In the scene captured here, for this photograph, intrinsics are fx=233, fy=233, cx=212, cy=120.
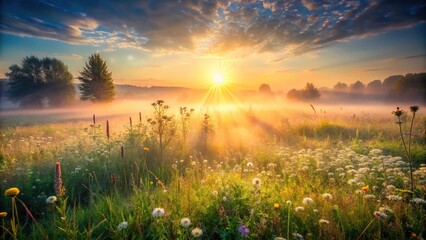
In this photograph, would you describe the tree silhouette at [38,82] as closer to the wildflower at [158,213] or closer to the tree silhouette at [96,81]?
the tree silhouette at [96,81]

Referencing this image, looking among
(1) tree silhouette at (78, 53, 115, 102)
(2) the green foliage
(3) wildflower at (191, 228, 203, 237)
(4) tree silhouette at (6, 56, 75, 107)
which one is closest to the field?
(3) wildflower at (191, 228, 203, 237)

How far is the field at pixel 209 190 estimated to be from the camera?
2926mm

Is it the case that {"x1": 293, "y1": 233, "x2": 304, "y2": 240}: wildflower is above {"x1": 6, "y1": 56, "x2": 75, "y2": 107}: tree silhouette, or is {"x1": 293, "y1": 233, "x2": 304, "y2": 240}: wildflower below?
below

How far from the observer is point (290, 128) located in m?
11.9

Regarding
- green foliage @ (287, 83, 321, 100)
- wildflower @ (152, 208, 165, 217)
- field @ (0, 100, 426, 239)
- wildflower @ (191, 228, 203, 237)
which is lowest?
field @ (0, 100, 426, 239)

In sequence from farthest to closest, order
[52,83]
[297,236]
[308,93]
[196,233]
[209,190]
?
[308,93] < [52,83] < [209,190] < [297,236] < [196,233]

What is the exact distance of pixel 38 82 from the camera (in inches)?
1476

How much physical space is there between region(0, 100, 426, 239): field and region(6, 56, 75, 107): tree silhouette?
35.1m

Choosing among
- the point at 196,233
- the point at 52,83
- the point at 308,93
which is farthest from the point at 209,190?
the point at 308,93

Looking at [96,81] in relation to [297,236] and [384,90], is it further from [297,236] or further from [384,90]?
[384,90]

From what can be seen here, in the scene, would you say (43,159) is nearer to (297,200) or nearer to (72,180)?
(72,180)

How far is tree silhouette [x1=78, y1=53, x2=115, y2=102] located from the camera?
3384 centimetres

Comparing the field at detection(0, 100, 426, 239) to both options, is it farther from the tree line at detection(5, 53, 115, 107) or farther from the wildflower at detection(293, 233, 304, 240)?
the tree line at detection(5, 53, 115, 107)

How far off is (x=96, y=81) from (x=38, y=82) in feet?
37.6
